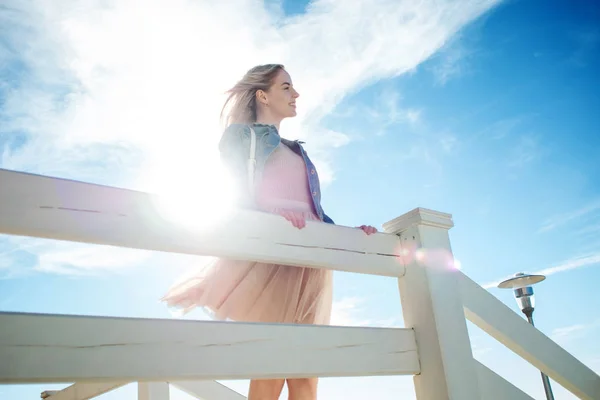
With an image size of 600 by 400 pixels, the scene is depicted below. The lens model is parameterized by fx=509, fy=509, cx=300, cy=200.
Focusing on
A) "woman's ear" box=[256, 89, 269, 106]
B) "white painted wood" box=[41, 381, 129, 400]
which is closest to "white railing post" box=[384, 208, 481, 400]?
"woman's ear" box=[256, 89, 269, 106]

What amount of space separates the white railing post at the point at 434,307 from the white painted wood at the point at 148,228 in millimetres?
190

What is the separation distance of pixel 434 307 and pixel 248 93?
1.65 m

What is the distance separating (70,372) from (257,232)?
2.22ft

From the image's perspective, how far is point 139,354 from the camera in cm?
131

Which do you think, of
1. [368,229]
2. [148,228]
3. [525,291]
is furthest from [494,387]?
[525,291]

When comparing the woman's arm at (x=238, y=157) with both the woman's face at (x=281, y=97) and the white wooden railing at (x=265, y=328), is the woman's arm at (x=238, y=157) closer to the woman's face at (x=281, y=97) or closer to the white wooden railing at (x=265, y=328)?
the woman's face at (x=281, y=97)

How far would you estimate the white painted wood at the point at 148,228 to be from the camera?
1.32m

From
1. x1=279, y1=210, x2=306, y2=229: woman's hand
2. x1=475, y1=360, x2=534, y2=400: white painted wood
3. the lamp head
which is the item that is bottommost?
x1=475, y1=360, x2=534, y2=400: white painted wood

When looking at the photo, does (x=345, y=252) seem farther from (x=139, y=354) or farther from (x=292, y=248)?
(x=139, y=354)

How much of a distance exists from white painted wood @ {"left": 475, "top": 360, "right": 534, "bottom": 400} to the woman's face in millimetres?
1620

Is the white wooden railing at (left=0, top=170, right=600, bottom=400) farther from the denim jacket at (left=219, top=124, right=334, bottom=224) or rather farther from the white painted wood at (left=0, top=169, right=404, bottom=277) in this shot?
the denim jacket at (left=219, top=124, right=334, bottom=224)

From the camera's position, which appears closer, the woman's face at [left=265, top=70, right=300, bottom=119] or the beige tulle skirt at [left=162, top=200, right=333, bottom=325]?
the beige tulle skirt at [left=162, top=200, right=333, bottom=325]

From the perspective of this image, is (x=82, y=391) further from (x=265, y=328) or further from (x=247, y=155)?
(x=265, y=328)

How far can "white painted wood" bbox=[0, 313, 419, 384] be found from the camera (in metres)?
1.20
